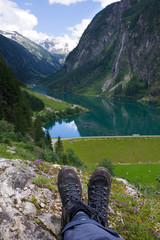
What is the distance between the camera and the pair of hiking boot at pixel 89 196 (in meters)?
3.17

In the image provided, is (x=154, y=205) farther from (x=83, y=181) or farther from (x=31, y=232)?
(x=31, y=232)

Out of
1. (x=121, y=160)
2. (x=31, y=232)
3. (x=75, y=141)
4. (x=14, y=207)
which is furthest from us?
(x=75, y=141)

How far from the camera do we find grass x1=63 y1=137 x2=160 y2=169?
5478 cm

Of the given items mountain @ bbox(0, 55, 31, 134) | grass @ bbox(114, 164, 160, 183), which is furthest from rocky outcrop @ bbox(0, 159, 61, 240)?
grass @ bbox(114, 164, 160, 183)

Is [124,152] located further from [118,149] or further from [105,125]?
[105,125]

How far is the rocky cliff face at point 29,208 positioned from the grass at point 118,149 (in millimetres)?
47438

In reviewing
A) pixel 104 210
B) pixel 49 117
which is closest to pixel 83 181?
pixel 104 210

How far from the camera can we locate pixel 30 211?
352 centimetres

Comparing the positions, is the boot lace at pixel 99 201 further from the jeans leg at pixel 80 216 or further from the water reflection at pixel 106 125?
the water reflection at pixel 106 125

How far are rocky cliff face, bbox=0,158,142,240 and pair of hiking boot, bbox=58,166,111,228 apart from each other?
0.35 m

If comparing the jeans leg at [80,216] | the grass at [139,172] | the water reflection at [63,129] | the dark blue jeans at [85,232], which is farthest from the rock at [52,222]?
the water reflection at [63,129]

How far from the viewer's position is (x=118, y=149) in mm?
62312

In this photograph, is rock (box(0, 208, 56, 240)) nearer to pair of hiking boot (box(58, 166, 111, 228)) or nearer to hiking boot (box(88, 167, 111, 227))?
pair of hiking boot (box(58, 166, 111, 228))

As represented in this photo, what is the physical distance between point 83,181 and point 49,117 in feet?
321
